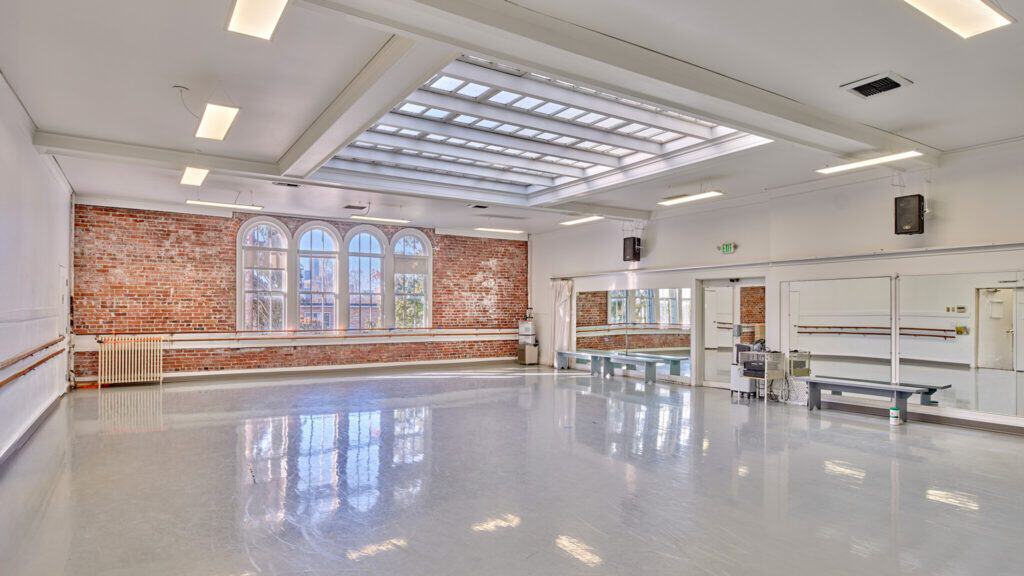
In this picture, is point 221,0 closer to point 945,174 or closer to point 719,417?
point 719,417

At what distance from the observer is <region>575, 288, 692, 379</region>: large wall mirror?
1031 cm

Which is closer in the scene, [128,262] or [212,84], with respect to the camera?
[212,84]

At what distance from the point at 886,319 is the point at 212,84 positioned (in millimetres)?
8203

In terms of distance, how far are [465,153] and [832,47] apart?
170 inches

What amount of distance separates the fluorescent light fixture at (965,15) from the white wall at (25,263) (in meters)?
6.66

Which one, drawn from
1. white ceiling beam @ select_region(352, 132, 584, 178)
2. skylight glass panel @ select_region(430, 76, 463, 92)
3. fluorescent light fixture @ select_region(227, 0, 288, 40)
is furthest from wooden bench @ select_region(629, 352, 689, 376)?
fluorescent light fixture @ select_region(227, 0, 288, 40)

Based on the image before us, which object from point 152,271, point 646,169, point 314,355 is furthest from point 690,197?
point 152,271

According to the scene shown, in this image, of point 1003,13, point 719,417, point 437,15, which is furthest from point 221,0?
point 719,417

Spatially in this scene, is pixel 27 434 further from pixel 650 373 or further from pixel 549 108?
pixel 650 373

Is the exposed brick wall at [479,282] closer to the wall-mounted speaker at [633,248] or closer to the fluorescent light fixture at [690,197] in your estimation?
the wall-mounted speaker at [633,248]

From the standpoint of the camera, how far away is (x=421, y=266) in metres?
12.7

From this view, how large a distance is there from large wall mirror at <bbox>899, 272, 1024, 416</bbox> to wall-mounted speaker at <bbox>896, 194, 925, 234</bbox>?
70cm

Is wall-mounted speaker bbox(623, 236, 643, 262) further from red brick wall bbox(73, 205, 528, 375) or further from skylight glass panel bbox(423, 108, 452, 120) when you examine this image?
skylight glass panel bbox(423, 108, 452, 120)

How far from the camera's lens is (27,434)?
228 inches
